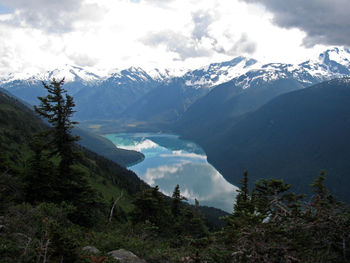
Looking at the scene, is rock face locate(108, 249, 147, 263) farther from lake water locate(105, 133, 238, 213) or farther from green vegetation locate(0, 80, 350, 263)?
lake water locate(105, 133, 238, 213)

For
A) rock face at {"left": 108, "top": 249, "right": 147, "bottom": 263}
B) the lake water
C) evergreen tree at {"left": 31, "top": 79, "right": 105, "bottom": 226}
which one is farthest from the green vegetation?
the lake water

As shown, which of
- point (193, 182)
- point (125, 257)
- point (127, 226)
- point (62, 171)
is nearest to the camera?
point (125, 257)

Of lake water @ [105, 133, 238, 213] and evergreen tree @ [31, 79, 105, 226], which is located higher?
lake water @ [105, 133, 238, 213]

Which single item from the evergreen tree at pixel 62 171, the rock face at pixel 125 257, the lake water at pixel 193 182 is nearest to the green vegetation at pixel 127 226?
the evergreen tree at pixel 62 171

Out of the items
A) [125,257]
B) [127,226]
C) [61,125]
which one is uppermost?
[61,125]

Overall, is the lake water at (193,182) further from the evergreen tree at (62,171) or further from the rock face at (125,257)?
the rock face at (125,257)

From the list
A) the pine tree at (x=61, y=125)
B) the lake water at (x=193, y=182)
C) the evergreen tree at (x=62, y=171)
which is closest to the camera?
the evergreen tree at (x=62, y=171)

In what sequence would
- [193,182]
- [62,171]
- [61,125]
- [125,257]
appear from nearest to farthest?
[125,257] < [62,171] < [61,125] < [193,182]

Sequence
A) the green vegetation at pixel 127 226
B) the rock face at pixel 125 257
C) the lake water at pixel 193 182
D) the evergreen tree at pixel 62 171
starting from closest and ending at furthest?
the green vegetation at pixel 127 226, the rock face at pixel 125 257, the evergreen tree at pixel 62 171, the lake water at pixel 193 182

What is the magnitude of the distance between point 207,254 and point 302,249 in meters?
3.11

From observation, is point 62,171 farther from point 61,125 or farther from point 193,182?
point 193,182

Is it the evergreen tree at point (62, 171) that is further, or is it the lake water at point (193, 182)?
the lake water at point (193, 182)

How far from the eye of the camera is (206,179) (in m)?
167

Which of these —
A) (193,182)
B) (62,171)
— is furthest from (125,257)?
(193,182)
